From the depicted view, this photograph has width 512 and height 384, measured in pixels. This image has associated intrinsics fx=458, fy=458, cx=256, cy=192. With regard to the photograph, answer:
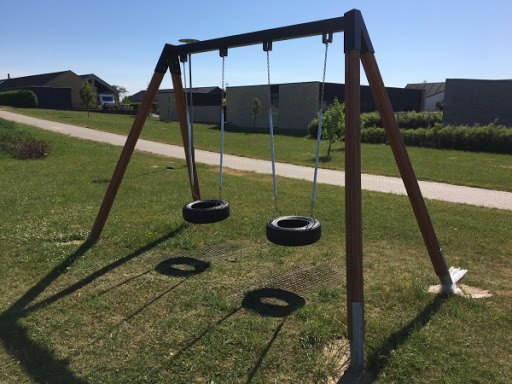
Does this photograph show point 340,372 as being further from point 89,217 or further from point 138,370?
point 89,217

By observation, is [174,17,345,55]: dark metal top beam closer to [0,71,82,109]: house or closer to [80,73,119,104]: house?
[0,71,82,109]: house

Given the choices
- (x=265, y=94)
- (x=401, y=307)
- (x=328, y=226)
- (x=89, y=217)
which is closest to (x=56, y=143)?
(x=89, y=217)

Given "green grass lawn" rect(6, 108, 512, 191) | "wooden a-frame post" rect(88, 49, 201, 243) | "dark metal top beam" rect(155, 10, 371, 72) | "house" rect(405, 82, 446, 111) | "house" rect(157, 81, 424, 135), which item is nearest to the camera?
"dark metal top beam" rect(155, 10, 371, 72)

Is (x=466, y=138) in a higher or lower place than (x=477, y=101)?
lower

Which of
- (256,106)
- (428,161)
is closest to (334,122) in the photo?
(428,161)

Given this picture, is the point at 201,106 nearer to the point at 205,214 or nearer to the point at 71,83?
the point at 71,83

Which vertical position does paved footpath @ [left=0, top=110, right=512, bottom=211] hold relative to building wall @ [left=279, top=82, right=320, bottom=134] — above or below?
below

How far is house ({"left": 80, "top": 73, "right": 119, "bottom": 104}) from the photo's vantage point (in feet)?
200

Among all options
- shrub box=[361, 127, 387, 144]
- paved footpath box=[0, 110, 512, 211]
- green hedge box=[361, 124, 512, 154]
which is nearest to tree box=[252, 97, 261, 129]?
shrub box=[361, 127, 387, 144]

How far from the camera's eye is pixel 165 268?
4953 millimetres

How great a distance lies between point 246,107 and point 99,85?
3493 centimetres

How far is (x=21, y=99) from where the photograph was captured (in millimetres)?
47469

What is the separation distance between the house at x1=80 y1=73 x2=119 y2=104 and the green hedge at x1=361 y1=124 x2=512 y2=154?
50.6 metres

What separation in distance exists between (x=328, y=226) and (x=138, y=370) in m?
4.10
